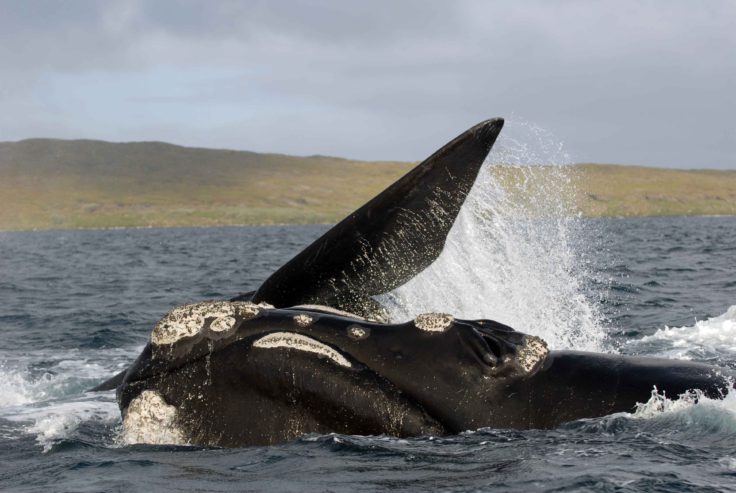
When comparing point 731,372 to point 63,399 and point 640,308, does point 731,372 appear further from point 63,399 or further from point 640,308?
point 640,308

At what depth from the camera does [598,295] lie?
73.5 ft

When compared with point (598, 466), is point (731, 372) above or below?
above

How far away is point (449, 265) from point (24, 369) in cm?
645

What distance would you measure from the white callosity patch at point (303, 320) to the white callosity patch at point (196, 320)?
0.31m

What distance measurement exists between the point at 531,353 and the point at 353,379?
52.9 inches

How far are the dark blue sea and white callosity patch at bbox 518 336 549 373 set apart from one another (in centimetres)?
49

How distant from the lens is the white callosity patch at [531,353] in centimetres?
754

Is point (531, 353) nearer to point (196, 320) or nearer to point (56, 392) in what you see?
point (196, 320)

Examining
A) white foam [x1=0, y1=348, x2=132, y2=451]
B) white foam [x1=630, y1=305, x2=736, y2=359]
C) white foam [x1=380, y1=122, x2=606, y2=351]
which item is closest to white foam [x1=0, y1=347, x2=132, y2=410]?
white foam [x1=0, y1=348, x2=132, y2=451]

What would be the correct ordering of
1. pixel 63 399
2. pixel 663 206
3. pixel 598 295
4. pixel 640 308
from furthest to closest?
pixel 663 206 < pixel 598 295 < pixel 640 308 < pixel 63 399

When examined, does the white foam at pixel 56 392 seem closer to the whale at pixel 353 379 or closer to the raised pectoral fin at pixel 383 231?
the whale at pixel 353 379

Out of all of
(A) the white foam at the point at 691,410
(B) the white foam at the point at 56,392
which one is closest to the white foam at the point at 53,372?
(B) the white foam at the point at 56,392

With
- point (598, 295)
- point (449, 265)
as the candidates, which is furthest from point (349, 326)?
point (598, 295)

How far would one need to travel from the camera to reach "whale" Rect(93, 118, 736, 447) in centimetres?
740
